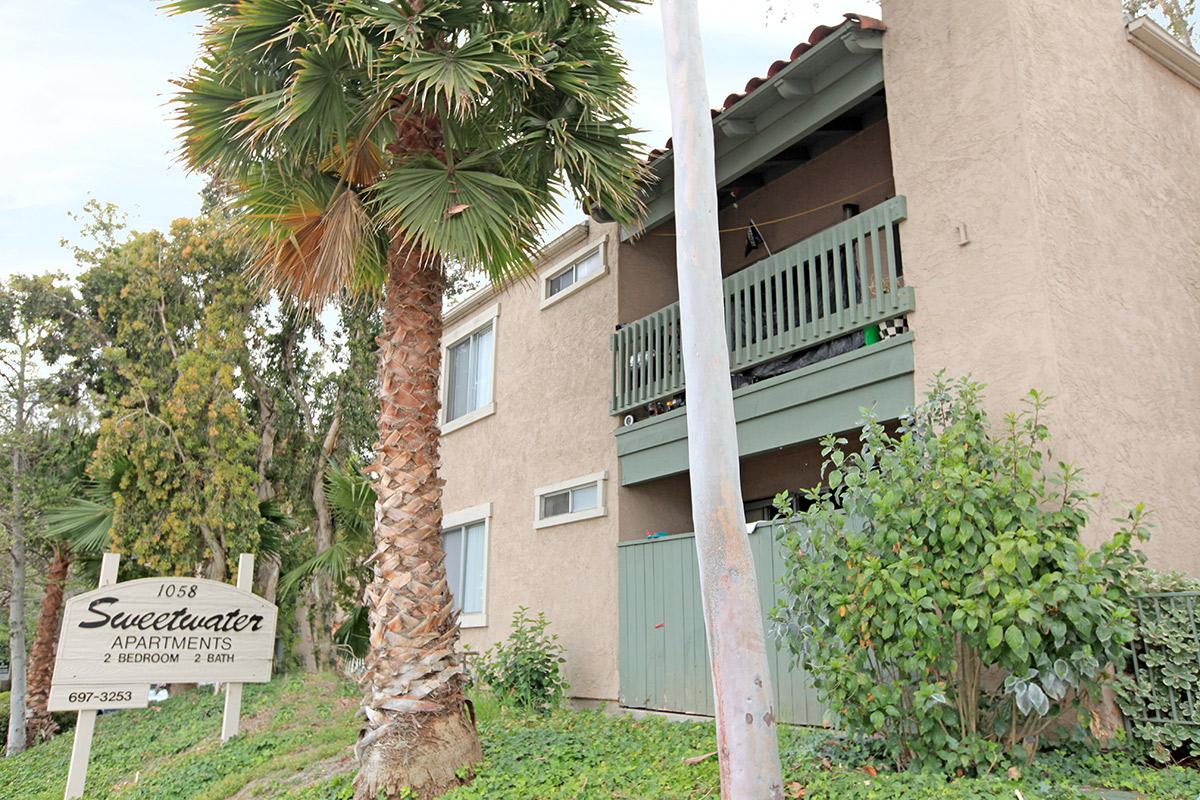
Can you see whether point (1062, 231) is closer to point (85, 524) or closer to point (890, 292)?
point (890, 292)

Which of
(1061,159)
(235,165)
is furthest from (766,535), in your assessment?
(235,165)

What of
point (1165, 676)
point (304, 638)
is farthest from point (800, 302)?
point (304, 638)

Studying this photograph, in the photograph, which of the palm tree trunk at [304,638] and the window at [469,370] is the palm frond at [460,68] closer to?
the window at [469,370]

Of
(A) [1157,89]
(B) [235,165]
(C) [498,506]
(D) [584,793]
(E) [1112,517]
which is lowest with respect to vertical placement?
(D) [584,793]

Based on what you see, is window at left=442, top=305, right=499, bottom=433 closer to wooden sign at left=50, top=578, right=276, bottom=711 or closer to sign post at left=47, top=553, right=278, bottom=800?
sign post at left=47, top=553, right=278, bottom=800

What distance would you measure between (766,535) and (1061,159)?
13.4 feet

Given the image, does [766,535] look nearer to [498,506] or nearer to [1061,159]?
[1061,159]

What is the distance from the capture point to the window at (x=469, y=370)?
14578mm

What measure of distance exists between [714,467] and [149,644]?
931 cm

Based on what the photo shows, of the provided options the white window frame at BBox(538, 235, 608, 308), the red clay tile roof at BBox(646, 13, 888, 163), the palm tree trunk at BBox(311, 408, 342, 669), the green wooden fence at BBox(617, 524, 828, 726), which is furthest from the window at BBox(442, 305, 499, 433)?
the red clay tile roof at BBox(646, 13, 888, 163)

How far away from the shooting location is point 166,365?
60.3 ft

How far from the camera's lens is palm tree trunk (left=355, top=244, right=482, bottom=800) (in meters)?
7.01

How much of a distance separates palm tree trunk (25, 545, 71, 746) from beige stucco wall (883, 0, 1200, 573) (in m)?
17.2

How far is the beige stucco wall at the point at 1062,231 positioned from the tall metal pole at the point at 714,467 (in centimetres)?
285
